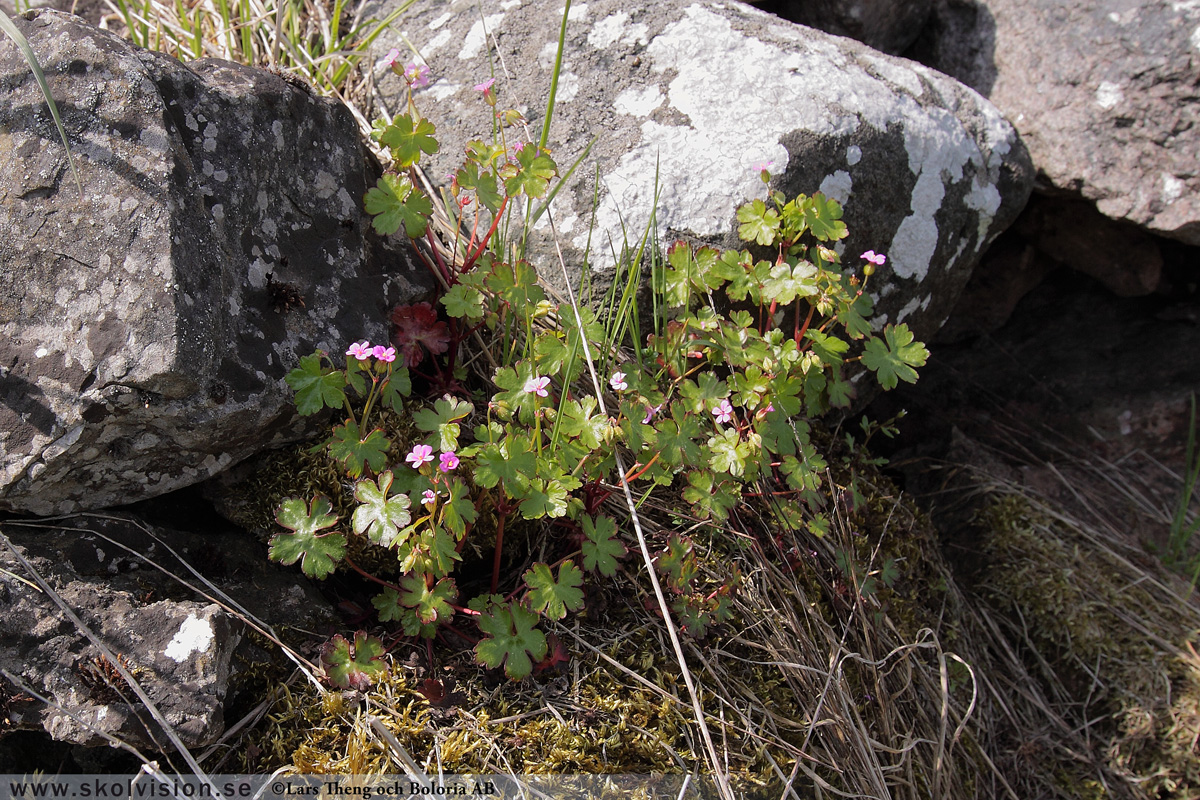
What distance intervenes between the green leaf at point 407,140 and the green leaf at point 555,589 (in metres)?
1.22

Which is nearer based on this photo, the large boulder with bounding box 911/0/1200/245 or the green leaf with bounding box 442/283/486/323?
the green leaf with bounding box 442/283/486/323

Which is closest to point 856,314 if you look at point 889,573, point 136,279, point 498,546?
point 889,573

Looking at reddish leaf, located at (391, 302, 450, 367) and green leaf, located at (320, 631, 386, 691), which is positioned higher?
reddish leaf, located at (391, 302, 450, 367)

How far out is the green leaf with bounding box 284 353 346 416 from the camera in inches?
73.1

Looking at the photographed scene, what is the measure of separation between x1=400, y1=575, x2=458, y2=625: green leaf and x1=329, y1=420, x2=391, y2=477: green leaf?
0.98 feet

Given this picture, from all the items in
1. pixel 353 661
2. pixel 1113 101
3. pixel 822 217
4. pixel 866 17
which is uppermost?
pixel 866 17

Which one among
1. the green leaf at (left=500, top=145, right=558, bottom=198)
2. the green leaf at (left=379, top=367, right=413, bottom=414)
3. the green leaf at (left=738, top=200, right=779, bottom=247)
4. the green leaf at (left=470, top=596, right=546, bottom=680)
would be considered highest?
the green leaf at (left=500, top=145, right=558, bottom=198)

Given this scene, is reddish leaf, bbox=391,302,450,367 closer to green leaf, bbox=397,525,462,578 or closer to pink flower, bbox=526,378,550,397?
pink flower, bbox=526,378,550,397

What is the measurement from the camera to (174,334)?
1691 millimetres

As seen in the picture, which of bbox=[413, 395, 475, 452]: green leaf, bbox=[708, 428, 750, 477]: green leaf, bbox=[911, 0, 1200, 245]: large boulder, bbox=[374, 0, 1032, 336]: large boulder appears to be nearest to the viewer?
bbox=[413, 395, 475, 452]: green leaf

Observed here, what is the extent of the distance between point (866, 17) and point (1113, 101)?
1.10 metres

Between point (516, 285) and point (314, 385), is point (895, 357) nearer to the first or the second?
point (516, 285)

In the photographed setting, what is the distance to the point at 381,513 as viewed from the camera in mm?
1771

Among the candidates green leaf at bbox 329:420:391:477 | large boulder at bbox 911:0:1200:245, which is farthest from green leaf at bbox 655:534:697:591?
large boulder at bbox 911:0:1200:245
